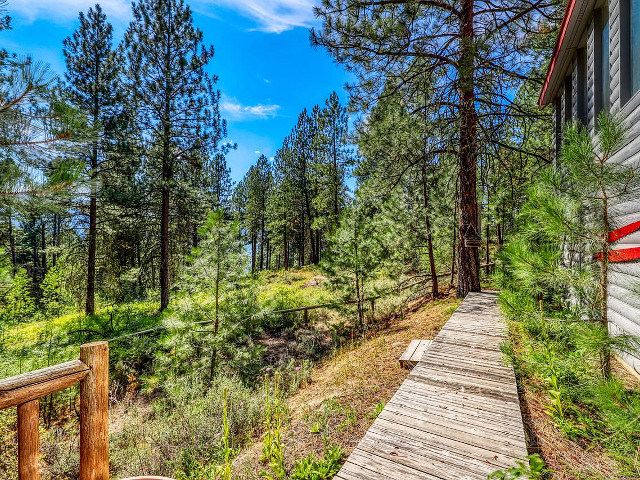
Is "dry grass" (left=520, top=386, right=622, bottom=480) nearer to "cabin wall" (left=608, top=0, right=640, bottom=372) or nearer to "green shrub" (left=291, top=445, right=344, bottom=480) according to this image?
"cabin wall" (left=608, top=0, right=640, bottom=372)

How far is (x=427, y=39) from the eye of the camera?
5.69m

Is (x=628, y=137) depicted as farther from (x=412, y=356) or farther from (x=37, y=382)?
(x=37, y=382)

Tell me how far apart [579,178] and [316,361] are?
6.11m

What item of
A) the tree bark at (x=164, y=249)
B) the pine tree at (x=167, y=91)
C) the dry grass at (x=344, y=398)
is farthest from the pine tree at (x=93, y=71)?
the dry grass at (x=344, y=398)

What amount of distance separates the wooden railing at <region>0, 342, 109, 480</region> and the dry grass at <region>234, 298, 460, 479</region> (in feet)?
4.14

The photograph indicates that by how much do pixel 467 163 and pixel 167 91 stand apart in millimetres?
10321

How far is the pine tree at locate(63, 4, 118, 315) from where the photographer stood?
9586mm

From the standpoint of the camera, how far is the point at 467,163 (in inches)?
255

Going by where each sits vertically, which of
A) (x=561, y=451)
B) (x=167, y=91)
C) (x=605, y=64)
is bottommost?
(x=561, y=451)

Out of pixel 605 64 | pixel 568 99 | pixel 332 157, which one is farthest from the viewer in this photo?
pixel 332 157

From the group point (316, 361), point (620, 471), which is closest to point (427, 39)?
point (620, 471)

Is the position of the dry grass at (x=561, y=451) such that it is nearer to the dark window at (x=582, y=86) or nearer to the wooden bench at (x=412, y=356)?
the wooden bench at (x=412, y=356)

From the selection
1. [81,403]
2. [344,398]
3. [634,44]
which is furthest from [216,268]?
[634,44]

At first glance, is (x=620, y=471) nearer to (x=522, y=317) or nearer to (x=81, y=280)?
(x=522, y=317)
